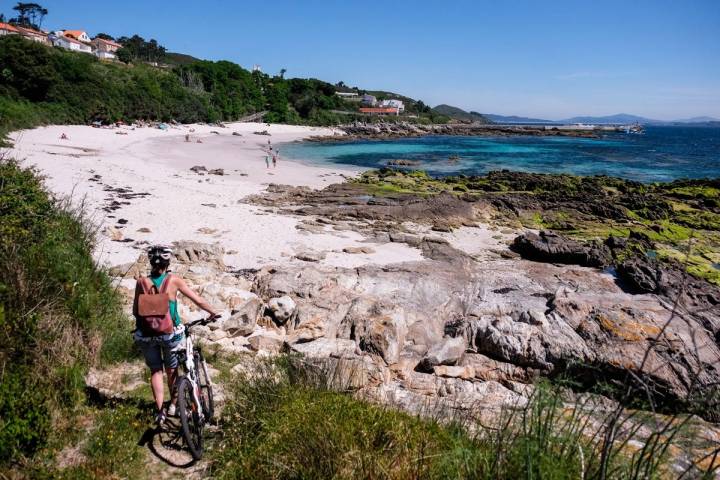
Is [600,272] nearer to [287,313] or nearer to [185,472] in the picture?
→ [287,313]

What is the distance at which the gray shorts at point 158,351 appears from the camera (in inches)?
166

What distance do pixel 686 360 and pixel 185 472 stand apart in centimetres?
826

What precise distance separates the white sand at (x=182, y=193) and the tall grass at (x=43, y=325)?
1570mm

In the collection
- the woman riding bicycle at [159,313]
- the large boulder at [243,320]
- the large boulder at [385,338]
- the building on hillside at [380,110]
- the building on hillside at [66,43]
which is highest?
the building on hillside at [66,43]

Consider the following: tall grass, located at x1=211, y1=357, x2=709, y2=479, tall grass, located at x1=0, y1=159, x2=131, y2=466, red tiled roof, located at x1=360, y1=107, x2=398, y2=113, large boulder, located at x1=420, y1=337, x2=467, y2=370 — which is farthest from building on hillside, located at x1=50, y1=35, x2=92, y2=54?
tall grass, located at x1=211, y1=357, x2=709, y2=479

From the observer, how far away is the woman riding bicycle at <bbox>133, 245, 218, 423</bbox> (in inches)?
160

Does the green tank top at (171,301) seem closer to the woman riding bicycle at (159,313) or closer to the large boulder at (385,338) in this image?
the woman riding bicycle at (159,313)

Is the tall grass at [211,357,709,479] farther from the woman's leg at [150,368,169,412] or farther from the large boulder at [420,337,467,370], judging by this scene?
the large boulder at [420,337,467,370]

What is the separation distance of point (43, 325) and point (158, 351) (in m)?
1.59

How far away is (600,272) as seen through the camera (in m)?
13.9

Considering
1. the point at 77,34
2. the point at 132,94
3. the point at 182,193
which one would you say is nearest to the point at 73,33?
the point at 77,34

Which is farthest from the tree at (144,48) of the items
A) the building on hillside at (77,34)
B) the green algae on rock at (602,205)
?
the green algae on rock at (602,205)

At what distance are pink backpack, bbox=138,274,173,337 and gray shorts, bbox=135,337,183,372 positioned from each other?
0.10 meters

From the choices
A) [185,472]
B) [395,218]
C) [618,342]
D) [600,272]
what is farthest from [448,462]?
[395,218]
